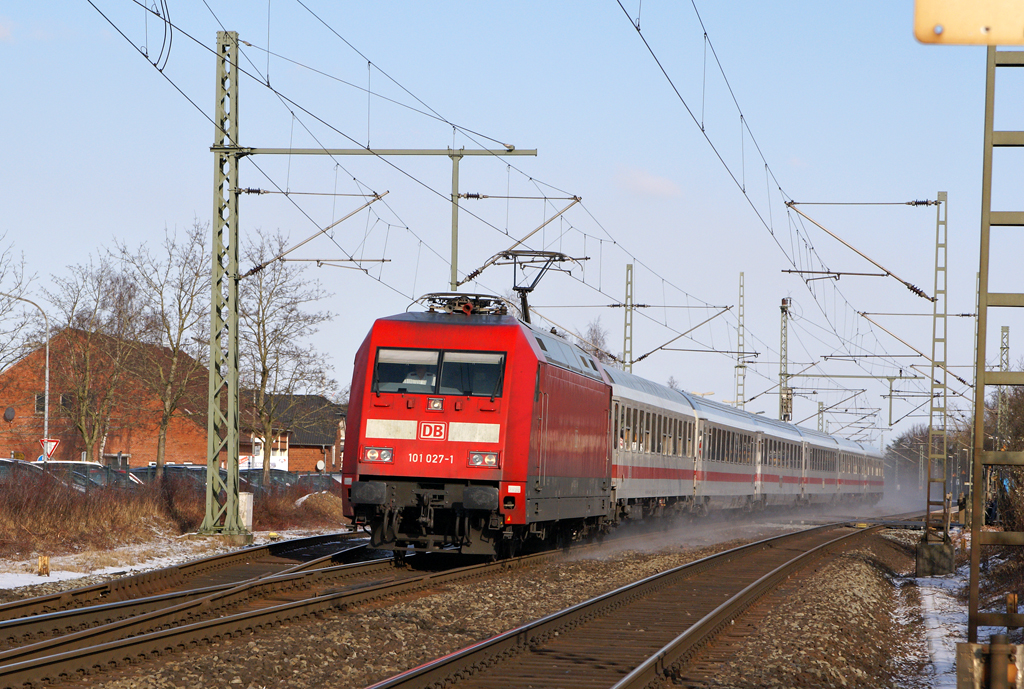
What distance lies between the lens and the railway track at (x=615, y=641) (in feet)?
29.8

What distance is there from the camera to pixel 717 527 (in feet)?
114

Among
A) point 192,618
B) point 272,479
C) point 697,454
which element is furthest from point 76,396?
point 192,618

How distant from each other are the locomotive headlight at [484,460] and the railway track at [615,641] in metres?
2.57

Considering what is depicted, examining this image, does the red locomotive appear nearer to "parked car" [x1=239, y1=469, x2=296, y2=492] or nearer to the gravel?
the gravel

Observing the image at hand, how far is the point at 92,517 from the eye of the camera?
21125 millimetres

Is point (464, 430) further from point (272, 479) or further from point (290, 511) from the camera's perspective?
point (272, 479)

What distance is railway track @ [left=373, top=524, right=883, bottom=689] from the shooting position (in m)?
9.09

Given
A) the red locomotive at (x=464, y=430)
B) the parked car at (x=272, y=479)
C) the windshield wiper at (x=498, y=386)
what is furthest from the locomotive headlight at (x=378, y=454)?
the parked car at (x=272, y=479)

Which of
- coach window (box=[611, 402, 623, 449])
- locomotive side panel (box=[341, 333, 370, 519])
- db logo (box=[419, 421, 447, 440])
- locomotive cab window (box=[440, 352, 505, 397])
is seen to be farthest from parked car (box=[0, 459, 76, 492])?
coach window (box=[611, 402, 623, 449])

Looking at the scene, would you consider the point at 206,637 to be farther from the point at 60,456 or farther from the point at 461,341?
the point at 60,456

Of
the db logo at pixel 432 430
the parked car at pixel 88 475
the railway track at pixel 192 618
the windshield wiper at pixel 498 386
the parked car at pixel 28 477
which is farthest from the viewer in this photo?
the parked car at pixel 88 475

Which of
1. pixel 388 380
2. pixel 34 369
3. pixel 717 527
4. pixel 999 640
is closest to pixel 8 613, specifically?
pixel 388 380

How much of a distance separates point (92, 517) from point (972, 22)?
20452 millimetres

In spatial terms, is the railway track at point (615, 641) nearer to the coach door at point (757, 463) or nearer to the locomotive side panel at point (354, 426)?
the locomotive side panel at point (354, 426)
